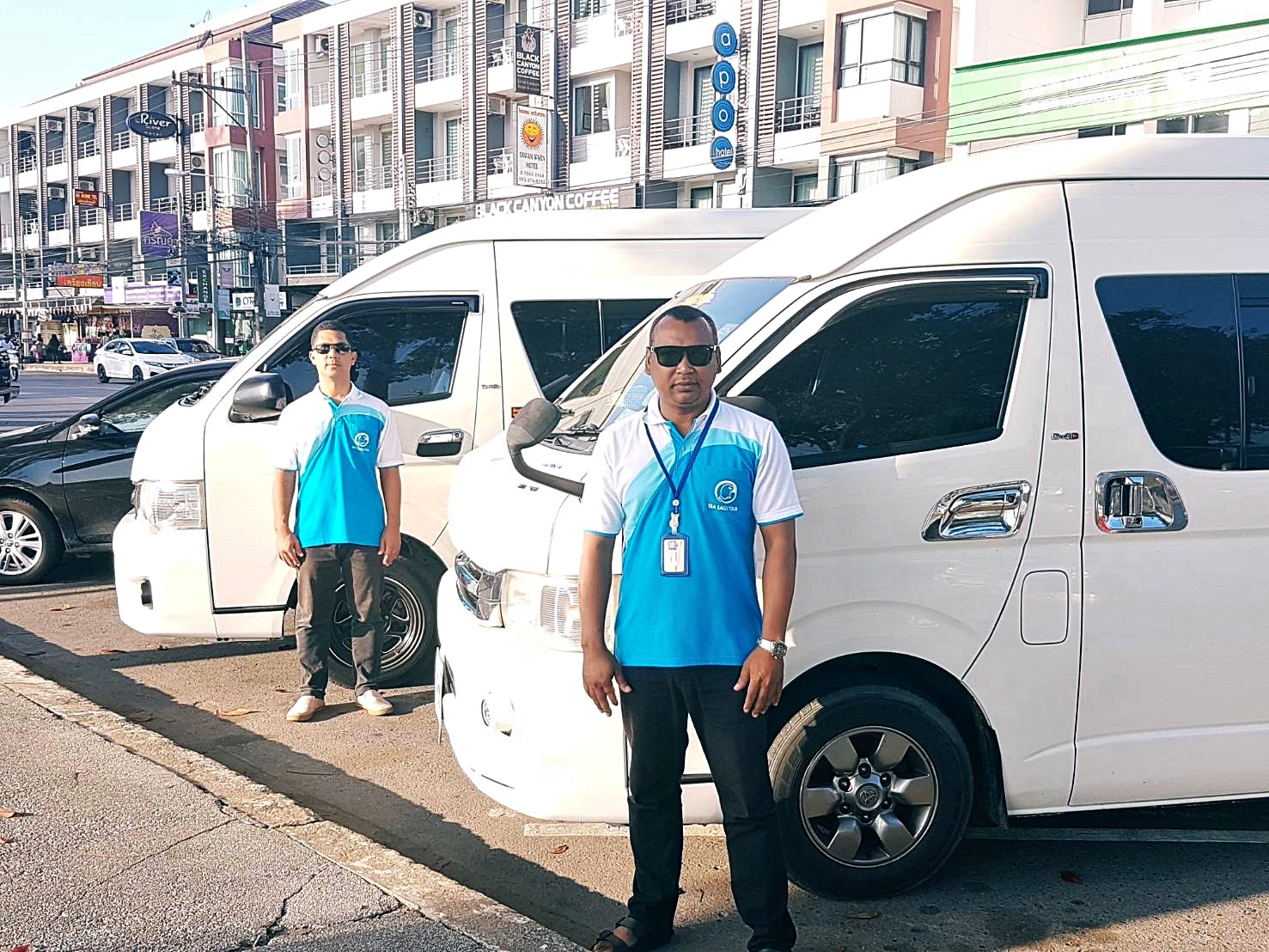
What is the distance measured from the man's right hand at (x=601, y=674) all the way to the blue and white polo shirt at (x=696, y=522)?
64 mm

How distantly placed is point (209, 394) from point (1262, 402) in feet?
16.8

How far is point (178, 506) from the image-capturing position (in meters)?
6.43

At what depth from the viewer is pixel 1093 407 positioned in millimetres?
3938

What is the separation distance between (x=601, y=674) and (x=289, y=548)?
9.74 feet

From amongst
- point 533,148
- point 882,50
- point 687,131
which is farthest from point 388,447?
point 533,148

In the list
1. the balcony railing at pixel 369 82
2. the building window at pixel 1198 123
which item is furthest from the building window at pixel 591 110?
the building window at pixel 1198 123

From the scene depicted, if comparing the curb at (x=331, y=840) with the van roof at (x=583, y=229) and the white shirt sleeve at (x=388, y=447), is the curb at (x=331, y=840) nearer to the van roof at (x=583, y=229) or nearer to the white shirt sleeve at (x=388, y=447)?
the white shirt sleeve at (x=388, y=447)

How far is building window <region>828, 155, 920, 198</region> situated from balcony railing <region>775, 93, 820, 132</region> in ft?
5.69

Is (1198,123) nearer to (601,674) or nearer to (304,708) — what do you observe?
(304,708)

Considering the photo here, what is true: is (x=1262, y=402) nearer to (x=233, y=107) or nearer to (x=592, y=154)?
(x=592, y=154)

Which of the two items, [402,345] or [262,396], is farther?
[402,345]

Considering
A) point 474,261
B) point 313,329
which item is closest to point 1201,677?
point 474,261

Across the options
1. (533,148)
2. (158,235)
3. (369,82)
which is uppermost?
(369,82)

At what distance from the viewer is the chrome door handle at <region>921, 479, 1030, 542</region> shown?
12.7ft
